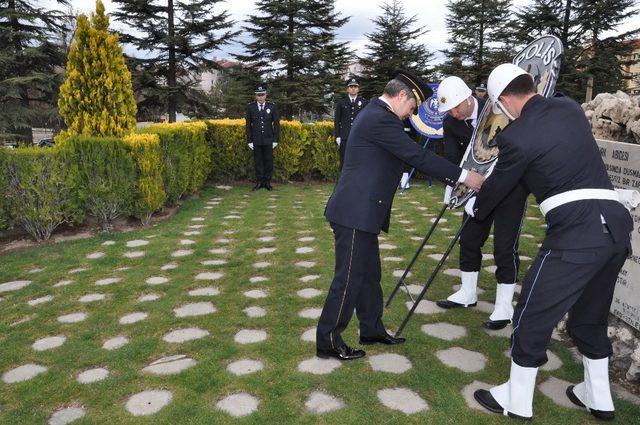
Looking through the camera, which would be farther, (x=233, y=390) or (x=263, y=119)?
(x=263, y=119)

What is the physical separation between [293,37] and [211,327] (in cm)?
2820

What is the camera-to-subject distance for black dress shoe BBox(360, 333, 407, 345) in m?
3.53

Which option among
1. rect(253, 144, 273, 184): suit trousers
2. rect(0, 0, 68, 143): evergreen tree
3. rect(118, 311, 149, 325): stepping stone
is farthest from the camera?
rect(0, 0, 68, 143): evergreen tree

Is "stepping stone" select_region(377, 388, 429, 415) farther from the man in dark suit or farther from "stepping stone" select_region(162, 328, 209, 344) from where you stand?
"stepping stone" select_region(162, 328, 209, 344)

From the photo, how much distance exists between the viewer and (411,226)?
7.39m

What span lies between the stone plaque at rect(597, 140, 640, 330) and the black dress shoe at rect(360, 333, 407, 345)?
1561 millimetres

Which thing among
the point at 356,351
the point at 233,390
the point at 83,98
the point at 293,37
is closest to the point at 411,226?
the point at 356,351

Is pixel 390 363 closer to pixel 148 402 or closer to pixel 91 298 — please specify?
pixel 148 402

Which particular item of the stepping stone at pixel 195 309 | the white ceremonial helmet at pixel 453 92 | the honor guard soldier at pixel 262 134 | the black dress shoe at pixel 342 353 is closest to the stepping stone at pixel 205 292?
the stepping stone at pixel 195 309

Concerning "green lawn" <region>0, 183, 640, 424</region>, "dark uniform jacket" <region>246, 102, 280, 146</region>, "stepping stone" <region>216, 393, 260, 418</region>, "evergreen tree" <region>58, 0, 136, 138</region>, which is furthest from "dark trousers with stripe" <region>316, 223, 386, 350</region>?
"dark uniform jacket" <region>246, 102, 280, 146</region>

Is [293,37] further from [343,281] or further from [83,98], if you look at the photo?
[343,281]

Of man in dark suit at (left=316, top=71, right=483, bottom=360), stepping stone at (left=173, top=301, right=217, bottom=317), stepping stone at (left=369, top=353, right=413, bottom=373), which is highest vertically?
man in dark suit at (left=316, top=71, right=483, bottom=360)

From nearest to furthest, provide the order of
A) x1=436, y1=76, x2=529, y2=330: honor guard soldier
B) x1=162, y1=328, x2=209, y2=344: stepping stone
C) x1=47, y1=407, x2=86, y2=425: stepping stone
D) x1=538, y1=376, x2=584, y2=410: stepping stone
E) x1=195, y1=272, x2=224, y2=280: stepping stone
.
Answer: x1=47, y1=407, x2=86, y2=425: stepping stone, x1=538, y1=376, x2=584, y2=410: stepping stone, x1=162, y1=328, x2=209, y2=344: stepping stone, x1=436, y1=76, x2=529, y2=330: honor guard soldier, x1=195, y1=272, x2=224, y2=280: stepping stone

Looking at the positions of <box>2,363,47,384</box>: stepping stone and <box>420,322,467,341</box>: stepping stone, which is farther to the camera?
<box>420,322,467,341</box>: stepping stone
